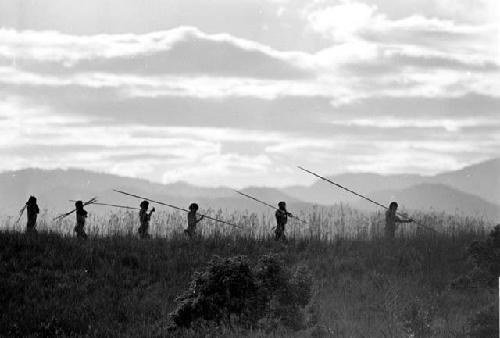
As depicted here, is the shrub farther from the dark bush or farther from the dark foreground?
the dark bush

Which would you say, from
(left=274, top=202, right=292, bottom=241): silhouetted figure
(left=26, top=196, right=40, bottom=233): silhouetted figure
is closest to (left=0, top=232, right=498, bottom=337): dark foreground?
(left=274, top=202, right=292, bottom=241): silhouetted figure

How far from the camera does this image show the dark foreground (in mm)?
14094

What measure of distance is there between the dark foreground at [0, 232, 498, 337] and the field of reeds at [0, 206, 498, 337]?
0.03m

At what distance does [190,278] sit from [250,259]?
1.87m

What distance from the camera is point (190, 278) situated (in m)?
17.7

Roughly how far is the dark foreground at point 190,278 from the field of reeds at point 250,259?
0.10 ft

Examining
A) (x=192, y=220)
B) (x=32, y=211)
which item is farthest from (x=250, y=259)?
(x=32, y=211)

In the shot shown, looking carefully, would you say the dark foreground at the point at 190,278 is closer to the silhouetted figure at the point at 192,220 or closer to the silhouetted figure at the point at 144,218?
the silhouetted figure at the point at 144,218

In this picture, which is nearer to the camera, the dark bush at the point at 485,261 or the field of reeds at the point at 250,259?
the field of reeds at the point at 250,259

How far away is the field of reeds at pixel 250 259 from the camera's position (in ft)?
46.6

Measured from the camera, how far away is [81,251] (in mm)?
19078

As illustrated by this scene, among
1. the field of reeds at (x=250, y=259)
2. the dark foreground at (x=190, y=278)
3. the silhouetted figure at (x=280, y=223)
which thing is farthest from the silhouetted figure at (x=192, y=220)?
the silhouetted figure at (x=280, y=223)

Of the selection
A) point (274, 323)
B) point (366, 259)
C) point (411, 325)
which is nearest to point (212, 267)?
point (274, 323)

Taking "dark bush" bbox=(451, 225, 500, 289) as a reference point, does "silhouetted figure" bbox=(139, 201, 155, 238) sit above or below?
above
